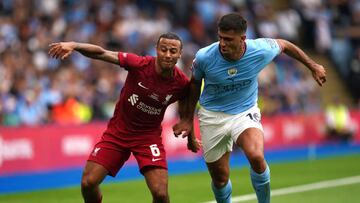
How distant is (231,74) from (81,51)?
1.79 m

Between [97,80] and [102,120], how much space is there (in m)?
1.31

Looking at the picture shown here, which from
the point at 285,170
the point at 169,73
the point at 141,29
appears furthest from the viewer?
the point at 141,29

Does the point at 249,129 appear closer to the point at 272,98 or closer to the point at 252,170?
the point at 252,170

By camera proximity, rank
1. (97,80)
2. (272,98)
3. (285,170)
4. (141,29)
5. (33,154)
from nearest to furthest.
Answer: (33,154)
(285,170)
(97,80)
(141,29)
(272,98)

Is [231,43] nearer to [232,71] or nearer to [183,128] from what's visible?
[232,71]

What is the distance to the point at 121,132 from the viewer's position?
9.66 metres

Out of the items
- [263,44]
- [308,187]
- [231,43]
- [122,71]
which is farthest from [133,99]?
[122,71]

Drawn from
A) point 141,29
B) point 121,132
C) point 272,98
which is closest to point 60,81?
point 141,29

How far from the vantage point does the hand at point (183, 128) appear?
10.0 m

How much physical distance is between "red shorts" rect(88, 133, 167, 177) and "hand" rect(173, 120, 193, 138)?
15.4 inches

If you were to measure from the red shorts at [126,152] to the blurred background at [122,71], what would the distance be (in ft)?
20.8

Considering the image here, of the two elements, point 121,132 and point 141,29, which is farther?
point 141,29

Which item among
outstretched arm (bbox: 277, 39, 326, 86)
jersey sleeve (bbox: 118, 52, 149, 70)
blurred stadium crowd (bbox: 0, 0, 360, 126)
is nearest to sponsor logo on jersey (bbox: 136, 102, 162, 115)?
jersey sleeve (bbox: 118, 52, 149, 70)

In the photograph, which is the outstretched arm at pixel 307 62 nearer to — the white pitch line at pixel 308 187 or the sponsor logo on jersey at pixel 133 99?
the sponsor logo on jersey at pixel 133 99
